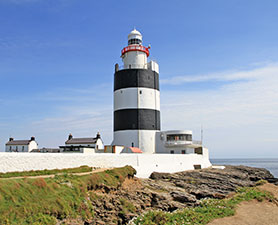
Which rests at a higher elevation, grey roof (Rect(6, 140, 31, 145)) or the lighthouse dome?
the lighthouse dome

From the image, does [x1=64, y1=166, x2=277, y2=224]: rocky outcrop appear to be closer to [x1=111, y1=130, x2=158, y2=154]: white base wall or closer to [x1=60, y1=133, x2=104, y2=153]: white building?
[x1=111, y1=130, x2=158, y2=154]: white base wall

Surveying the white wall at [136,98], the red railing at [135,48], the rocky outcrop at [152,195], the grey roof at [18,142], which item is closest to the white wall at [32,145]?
the grey roof at [18,142]

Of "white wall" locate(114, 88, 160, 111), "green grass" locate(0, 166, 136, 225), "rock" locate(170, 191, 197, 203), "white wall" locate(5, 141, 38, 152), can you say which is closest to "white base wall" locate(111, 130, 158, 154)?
"white wall" locate(114, 88, 160, 111)

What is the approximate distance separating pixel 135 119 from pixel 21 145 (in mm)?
21919

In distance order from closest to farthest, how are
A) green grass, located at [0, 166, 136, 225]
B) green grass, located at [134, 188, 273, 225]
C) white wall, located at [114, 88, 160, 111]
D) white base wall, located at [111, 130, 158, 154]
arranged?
green grass, located at [0, 166, 136, 225] < green grass, located at [134, 188, 273, 225] < white base wall, located at [111, 130, 158, 154] < white wall, located at [114, 88, 160, 111]

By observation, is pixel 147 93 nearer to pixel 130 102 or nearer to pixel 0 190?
pixel 130 102

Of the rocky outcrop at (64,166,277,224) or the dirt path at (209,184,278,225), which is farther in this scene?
the dirt path at (209,184,278,225)

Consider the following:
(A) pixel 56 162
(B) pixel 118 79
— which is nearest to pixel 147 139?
(B) pixel 118 79

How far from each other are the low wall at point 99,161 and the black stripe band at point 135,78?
1074 centimetres

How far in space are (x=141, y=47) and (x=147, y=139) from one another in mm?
12421

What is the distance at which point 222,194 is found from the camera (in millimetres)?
21000

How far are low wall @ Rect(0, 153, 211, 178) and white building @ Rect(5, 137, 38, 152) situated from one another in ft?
83.9

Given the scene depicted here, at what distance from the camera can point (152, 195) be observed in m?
17.9

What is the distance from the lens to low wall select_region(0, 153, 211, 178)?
16.1 metres
